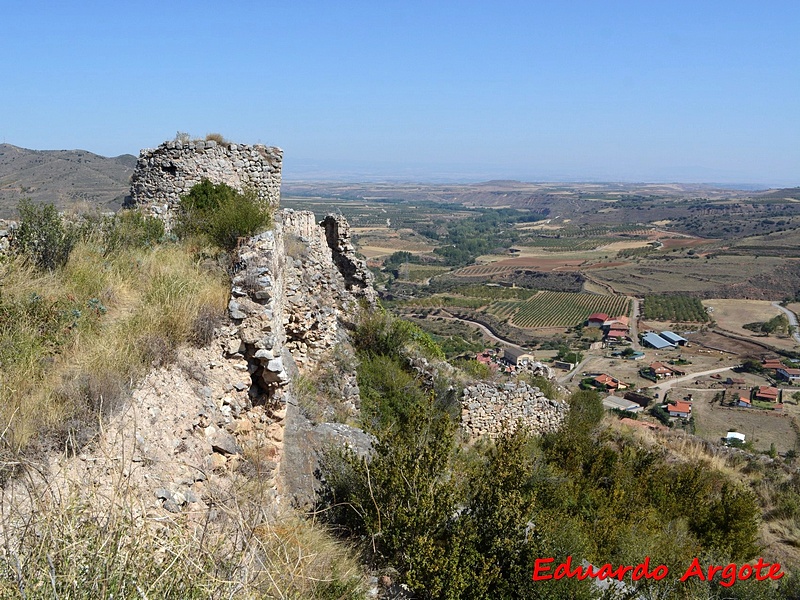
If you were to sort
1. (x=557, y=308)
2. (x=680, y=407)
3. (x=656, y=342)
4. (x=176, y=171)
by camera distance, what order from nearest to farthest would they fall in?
(x=176, y=171)
(x=680, y=407)
(x=656, y=342)
(x=557, y=308)

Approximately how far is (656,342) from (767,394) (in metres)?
18.4

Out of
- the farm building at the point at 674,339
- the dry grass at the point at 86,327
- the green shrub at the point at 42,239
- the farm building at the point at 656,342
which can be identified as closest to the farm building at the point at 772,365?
the farm building at the point at 674,339

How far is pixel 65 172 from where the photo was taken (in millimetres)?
37625

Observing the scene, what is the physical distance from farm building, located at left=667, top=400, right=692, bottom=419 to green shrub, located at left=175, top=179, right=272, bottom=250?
29822mm

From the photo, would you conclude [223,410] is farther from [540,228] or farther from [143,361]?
[540,228]

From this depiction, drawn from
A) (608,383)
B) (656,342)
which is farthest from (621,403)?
(656,342)

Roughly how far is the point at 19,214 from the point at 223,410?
12.9 feet

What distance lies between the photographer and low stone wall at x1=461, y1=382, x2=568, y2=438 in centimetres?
1112

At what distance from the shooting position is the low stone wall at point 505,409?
438 inches

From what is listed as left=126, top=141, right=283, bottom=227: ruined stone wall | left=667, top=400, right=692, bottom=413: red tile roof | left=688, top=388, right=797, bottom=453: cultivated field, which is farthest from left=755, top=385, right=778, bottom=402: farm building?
left=126, top=141, right=283, bottom=227: ruined stone wall

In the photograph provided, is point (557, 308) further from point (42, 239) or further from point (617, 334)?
point (42, 239)

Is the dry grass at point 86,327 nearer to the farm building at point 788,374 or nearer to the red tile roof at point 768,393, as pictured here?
the red tile roof at point 768,393

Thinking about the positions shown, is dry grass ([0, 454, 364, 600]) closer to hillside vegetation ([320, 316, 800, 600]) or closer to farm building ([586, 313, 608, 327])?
hillside vegetation ([320, 316, 800, 600])

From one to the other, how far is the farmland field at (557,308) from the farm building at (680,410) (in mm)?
30615
